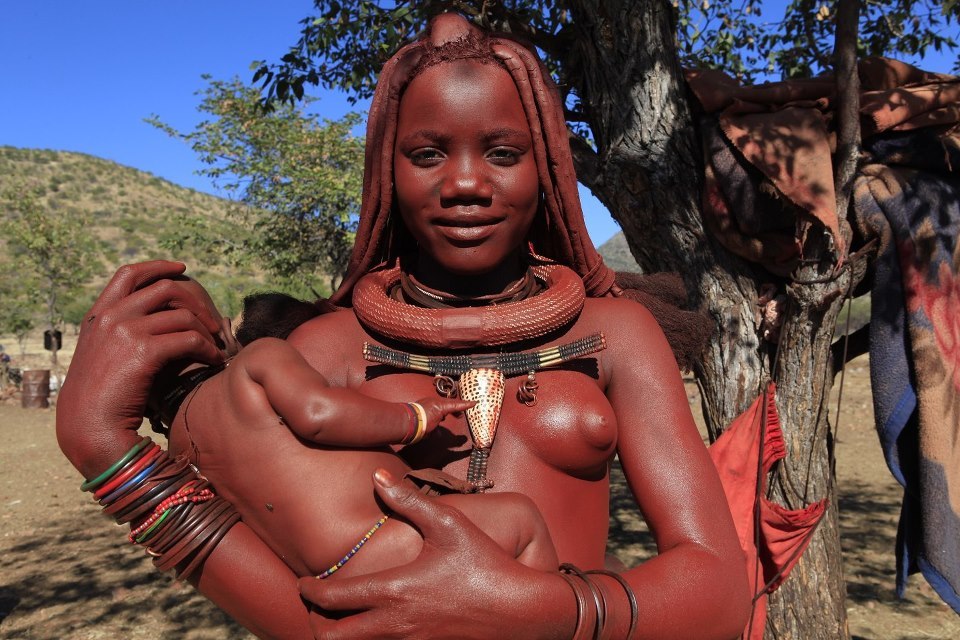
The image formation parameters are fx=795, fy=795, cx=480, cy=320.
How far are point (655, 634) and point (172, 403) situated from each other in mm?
1059

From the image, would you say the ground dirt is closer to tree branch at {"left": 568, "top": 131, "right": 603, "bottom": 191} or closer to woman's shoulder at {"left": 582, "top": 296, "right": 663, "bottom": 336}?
tree branch at {"left": 568, "top": 131, "right": 603, "bottom": 191}

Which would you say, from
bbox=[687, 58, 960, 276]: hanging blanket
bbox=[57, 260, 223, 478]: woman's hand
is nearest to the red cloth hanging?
bbox=[687, 58, 960, 276]: hanging blanket

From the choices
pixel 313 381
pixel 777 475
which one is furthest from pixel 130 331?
pixel 777 475

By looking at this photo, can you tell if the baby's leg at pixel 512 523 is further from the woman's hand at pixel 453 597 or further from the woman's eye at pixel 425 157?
the woman's eye at pixel 425 157

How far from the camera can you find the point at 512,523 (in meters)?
1.46

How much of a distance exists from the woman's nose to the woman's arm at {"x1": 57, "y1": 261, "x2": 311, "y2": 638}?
0.60 m

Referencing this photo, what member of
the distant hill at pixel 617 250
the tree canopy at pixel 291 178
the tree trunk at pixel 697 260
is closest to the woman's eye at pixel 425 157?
the tree trunk at pixel 697 260

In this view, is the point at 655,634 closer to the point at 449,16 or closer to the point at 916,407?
the point at 449,16

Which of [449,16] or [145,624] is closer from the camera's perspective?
[449,16]

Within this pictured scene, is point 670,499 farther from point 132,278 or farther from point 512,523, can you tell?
point 132,278

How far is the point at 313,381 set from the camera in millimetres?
1502

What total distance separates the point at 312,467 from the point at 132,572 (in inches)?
249

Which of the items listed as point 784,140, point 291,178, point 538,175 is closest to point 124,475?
point 538,175

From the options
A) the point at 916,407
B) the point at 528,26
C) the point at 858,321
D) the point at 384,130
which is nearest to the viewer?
the point at 384,130
